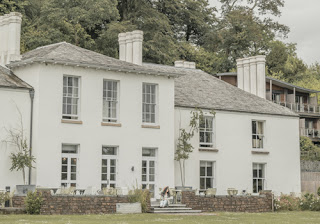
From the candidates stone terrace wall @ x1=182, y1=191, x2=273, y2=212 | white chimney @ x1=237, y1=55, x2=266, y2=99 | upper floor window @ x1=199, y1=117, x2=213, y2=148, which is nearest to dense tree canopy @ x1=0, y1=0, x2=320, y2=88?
white chimney @ x1=237, y1=55, x2=266, y2=99

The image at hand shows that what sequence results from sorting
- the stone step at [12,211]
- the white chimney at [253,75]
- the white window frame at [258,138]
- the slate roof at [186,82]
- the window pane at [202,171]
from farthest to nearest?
the white chimney at [253,75] → the white window frame at [258,138] → the window pane at [202,171] → the slate roof at [186,82] → the stone step at [12,211]

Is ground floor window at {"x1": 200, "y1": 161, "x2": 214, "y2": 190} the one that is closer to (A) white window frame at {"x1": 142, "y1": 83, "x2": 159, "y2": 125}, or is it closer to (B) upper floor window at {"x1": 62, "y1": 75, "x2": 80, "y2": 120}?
(A) white window frame at {"x1": 142, "y1": 83, "x2": 159, "y2": 125}

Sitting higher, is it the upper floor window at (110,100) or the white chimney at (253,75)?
the white chimney at (253,75)

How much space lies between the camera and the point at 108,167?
32.2 meters

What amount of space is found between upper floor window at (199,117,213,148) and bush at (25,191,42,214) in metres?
13.2

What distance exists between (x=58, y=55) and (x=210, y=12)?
3877 centimetres

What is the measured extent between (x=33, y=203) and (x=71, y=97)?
283 inches

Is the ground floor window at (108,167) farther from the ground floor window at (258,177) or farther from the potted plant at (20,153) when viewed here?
the ground floor window at (258,177)

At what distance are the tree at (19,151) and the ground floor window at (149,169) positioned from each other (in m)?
6.34

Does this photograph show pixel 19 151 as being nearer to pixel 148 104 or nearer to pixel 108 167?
pixel 108 167

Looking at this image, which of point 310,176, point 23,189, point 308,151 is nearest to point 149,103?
point 23,189

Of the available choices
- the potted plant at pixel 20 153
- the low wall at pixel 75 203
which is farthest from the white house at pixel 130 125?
the low wall at pixel 75 203

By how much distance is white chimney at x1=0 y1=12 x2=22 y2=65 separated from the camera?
32.7m

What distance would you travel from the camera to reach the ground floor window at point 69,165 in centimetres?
3072
